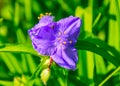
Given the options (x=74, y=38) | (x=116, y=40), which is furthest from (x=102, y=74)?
(x=74, y=38)

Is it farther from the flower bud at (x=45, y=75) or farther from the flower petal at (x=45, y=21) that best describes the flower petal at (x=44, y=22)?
the flower bud at (x=45, y=75)

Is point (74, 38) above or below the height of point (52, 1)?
below

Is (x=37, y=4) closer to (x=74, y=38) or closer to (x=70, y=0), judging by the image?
(x=70, y=0)

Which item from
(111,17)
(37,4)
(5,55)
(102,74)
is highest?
(37,4)

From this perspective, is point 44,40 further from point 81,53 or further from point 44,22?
point 81,53

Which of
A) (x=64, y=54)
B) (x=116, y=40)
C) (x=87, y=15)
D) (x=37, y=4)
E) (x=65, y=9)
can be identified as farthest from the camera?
(x=37, y=4)

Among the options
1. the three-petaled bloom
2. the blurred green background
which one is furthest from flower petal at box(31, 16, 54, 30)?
the blurred green background

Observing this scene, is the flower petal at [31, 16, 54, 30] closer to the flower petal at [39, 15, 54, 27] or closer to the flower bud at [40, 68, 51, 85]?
the flower petal at [39, 15, 54, 27]
